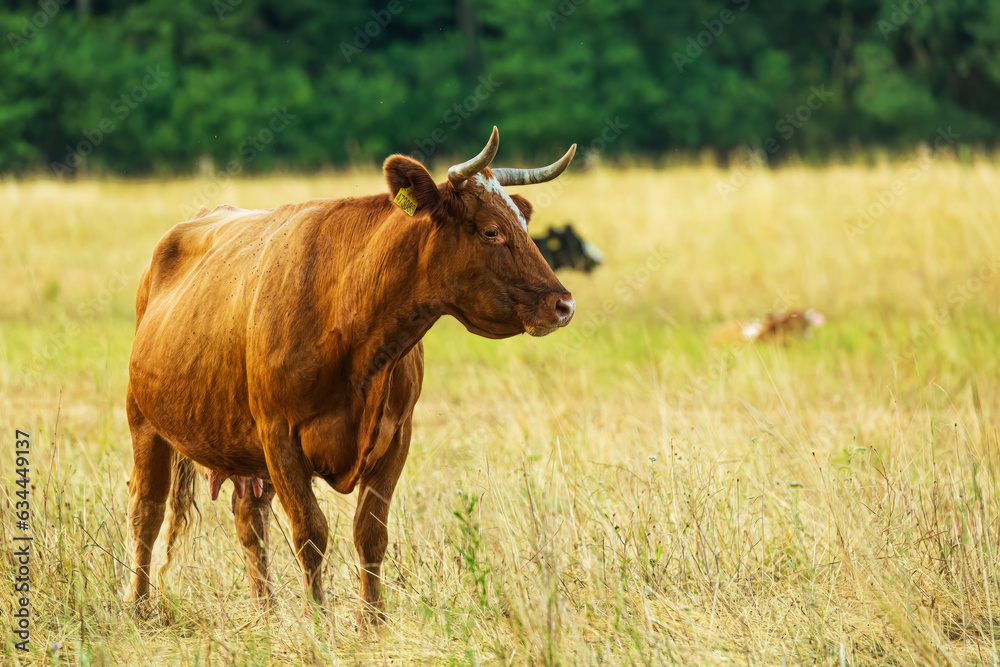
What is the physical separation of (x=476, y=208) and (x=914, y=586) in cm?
200

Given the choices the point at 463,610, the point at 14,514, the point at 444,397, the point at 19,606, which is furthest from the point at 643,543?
the point at 444,397

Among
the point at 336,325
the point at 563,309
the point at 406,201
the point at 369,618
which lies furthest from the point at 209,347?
the point at 563,309

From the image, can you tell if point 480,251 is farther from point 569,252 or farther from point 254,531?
point 569,252

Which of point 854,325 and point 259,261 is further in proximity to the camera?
point 854,325

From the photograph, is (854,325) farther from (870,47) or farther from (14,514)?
(870,47)

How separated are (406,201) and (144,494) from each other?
1.64 metres

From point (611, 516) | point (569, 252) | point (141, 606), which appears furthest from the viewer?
point (569, 252)

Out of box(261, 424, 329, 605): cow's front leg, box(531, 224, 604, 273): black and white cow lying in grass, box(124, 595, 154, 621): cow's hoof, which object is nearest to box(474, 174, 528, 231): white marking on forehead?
box(261, 424, 329, 605): cow's front leg

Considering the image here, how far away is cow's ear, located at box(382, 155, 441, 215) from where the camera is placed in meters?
3.11

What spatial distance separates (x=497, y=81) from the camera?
3325 cm

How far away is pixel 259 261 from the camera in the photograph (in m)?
3.49

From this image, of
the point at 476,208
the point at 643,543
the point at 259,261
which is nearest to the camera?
the point at 476,208

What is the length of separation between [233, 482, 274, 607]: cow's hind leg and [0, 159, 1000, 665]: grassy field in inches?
4.7

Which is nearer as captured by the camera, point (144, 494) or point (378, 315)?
point (378, 315)
